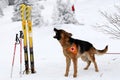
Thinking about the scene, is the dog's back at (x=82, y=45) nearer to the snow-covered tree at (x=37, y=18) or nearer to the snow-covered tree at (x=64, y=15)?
the snow-covered tree at (x=64, y=15)

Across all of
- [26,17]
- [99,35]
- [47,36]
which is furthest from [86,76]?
[47,36]

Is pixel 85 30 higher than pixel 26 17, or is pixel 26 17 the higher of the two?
pixel 26 17

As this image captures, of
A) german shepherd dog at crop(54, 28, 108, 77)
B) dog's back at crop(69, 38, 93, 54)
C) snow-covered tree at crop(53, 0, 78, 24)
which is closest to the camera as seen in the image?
german shepherd dog at crop(54, 28, 108, 77)

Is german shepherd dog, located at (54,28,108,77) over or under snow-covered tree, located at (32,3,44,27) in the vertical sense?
over

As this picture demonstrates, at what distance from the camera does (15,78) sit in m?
9.09

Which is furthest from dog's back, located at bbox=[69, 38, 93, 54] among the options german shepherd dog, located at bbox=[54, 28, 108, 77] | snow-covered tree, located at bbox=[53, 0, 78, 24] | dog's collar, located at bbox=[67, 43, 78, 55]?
snow-covered tree, located at bbox=[53, 0, 78, 24]

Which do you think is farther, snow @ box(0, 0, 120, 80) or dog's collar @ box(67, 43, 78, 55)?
snow @ box(0, 0, 120, 80)

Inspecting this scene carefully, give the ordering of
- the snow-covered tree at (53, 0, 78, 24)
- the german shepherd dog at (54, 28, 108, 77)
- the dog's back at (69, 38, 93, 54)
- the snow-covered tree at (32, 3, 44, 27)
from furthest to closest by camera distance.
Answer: the snow-covered tree at (32, 3, 44, 27) < the snow-covered tree at (53, 0, 78, 24) < the dog's back at (69, 38, 93, 54) < the german shepherd dog at (54, 28, 108, 77)

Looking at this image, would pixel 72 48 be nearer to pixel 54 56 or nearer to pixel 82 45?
pixel 82 45

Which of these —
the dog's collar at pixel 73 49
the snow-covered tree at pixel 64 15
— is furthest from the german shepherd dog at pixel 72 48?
the snow-covered tree at pixel 64 15

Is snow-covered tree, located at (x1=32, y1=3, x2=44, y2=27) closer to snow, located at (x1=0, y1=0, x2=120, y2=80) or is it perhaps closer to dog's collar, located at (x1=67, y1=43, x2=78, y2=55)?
snow, located at (x1=0, y1=0, x2=120, y2=80)

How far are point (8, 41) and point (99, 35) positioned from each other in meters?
5.45

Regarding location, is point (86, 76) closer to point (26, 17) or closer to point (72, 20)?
point (26, 17)

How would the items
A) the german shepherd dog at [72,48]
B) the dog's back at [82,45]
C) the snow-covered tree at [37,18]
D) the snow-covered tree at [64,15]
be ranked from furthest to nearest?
the snow-covered tree at [37,18] < the snow-covered tree at [64,15] < the dog's back at [82,45] < the german shepherd dog at [72,48]
